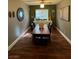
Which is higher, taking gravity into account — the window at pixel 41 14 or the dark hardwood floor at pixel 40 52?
Answer: the window at pixel 41 14

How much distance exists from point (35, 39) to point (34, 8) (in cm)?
749

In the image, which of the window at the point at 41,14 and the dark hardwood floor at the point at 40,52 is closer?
the dark hardwood floor at the point at 40,52

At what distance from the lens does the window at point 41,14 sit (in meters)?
14.0

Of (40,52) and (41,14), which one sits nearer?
(40,52)

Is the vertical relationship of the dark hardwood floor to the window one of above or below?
below

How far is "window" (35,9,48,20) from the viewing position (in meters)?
14.0

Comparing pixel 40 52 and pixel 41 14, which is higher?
pixel 41 14

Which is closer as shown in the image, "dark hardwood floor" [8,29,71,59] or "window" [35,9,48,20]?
"dark hardwood floor" [8,29,71,59]

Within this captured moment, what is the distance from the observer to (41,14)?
14.1 meters
